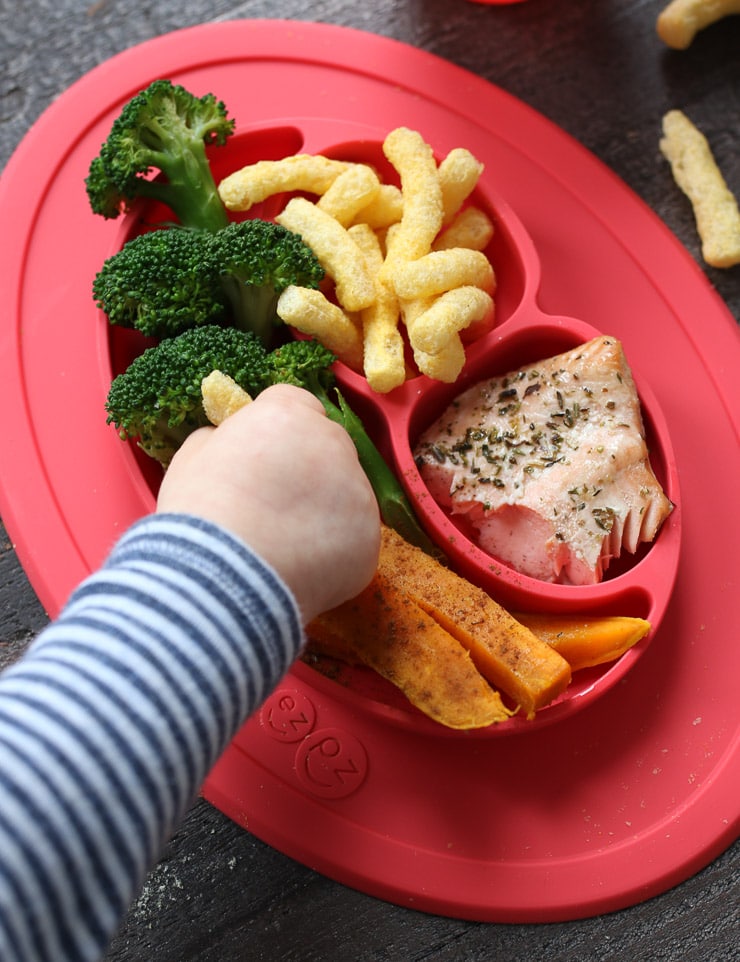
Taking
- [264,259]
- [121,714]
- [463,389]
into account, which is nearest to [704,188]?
[463,389]

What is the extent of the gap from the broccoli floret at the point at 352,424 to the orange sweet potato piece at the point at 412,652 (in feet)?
0.35

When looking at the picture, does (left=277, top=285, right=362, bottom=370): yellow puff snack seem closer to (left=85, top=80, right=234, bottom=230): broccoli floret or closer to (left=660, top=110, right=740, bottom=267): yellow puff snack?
(left=85, top=80, right=234, bottom=230): broccoli floret

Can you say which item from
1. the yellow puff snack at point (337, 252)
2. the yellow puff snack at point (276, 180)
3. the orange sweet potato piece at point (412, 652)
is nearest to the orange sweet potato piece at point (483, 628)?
the orange sweet potato piece at point (412, 652)

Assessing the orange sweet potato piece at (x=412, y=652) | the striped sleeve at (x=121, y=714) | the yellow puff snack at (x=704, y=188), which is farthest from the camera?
the yellow puff snack at (x=704, y=188)

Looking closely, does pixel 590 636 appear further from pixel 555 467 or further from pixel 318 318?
pixel 318 318

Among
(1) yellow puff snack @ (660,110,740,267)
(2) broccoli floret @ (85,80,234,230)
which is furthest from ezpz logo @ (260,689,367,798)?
(1) yellow puff snack @ (660,110,740,267)

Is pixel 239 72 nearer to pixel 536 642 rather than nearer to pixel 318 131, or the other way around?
pixel 318 131

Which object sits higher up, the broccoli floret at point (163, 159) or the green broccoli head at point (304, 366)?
the broccoli floret at point (163, 159)

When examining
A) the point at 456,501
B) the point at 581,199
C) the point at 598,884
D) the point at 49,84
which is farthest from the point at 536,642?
the point at 49,84

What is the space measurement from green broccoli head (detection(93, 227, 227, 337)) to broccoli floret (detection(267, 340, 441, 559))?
15 cm

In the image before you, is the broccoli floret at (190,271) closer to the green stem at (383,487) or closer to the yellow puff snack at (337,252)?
the yellow puff snack at (337,252)

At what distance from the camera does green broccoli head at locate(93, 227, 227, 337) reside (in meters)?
1.35

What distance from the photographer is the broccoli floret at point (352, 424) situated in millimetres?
1331

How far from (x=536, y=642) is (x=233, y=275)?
69cm
